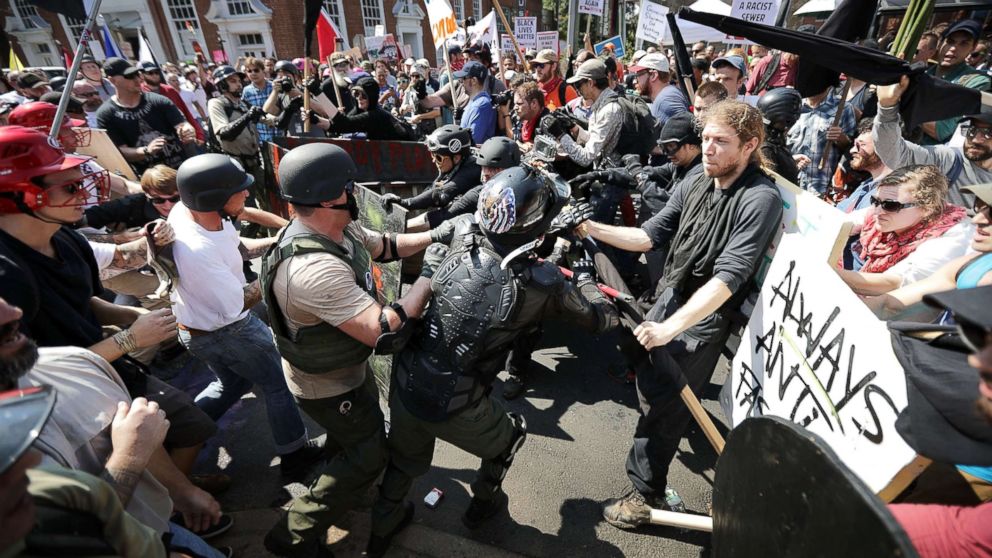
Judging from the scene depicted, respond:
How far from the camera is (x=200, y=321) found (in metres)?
2.64

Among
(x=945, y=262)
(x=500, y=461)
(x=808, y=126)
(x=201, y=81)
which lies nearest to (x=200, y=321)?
(x=500, y=461)

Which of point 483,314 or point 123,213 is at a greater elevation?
point 483,314

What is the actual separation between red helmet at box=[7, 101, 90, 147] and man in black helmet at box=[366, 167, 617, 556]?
3480 mm

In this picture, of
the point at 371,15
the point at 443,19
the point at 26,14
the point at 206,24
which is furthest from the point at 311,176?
the point at 26,14

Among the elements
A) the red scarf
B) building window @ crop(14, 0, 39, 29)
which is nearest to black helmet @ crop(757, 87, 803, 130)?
the red scarf

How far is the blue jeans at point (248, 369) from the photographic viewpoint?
8.87 feet

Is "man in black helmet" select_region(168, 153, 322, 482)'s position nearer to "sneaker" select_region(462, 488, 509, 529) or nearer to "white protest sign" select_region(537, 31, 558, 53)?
"sneaker" select_region(462, 488, 509, 529)

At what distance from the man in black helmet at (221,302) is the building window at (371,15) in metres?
33.3

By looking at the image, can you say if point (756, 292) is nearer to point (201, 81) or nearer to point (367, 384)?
point (367, 384)

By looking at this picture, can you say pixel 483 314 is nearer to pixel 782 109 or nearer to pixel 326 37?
pixel 782 109

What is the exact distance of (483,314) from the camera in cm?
198

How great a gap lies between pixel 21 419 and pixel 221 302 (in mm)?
2008

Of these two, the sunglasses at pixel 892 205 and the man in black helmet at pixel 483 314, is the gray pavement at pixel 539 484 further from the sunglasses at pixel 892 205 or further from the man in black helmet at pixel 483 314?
the sunglasses at pixel 892 205

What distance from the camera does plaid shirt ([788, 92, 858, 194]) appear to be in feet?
15.9
